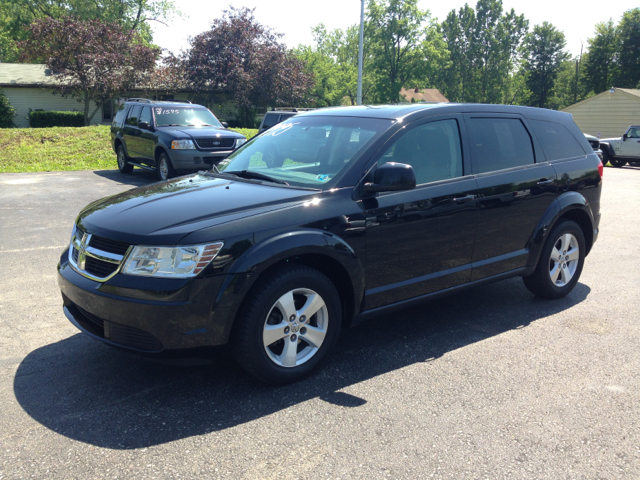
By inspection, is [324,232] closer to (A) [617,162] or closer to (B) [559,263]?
(B) [559,263]

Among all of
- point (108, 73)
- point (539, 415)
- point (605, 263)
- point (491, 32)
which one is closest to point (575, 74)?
point (491, 32)

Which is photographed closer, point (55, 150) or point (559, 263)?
point (559, 263)

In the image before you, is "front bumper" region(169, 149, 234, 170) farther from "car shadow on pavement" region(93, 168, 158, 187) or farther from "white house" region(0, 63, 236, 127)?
"white house" region(0, 63, 236, 127)

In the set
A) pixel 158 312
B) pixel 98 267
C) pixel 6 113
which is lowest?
pixel 158 312

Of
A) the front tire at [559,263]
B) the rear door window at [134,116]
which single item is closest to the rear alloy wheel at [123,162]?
the rear door window at [134,116]

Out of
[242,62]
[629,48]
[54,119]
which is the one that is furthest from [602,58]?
[54,119]

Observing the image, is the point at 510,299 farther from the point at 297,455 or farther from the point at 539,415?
the point at 297,455

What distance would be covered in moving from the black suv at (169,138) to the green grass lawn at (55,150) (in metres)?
2.54

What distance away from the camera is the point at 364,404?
3439 mm

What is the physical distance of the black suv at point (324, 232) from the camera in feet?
10.8

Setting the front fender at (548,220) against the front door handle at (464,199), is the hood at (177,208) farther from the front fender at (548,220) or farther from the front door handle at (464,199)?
the front fender at (548,220)

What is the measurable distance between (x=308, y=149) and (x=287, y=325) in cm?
161

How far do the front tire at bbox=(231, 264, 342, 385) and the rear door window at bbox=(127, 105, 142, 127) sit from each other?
1215cm

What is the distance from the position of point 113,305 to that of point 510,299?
3962 mm
